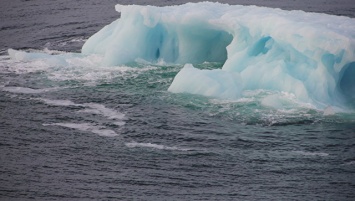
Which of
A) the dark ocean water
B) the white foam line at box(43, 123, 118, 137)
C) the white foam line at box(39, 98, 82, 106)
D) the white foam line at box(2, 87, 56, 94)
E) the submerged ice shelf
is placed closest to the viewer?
the dark ocean water

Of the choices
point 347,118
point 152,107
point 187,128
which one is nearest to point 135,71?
point 152,107

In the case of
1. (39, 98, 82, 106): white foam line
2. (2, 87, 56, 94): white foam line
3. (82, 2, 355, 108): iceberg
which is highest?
(82, 2, 355, 108): iceberg

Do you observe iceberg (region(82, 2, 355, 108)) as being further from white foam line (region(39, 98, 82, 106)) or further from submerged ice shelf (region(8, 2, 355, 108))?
white foam line (region(39, 98, 82, 106))

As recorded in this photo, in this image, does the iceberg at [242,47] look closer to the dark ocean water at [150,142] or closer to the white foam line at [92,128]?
the dark ocean water at [150,142]

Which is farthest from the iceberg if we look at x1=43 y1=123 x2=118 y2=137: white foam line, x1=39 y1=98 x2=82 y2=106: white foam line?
x1=43 y1=123 x2=118 y2=137: white foam line

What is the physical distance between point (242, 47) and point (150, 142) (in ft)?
35.6

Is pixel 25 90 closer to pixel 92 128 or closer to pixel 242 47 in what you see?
Answer: pixel 92 128

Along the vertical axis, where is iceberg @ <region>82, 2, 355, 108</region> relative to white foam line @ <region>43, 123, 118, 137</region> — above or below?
above

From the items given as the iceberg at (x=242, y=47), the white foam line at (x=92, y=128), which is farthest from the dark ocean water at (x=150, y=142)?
the iceberg at (x=242, y=47)

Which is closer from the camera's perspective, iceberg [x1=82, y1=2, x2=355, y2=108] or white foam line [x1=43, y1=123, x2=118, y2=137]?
white foam line [x1=43, y1=123, x2=118, y2=137]

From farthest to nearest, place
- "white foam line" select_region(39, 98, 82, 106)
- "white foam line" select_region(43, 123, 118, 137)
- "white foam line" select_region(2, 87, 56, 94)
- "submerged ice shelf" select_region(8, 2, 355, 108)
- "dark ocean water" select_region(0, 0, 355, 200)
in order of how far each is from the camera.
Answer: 1. "white foam line" select_region(2, 87, 56, 94)
2. "white foam line" select_region(39, 98, 82, 106)
3. "submerged ice shelf" select_region(8, 2, 355, 108)
4. "white foam line" select_region(43, 123, 118, 137)
5. "dark ocean water" select_region(0, 0, 355, 200)

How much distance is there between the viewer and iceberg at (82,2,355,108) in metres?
37.2

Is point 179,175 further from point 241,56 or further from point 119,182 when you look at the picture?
point 241,56

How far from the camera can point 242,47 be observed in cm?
4141
